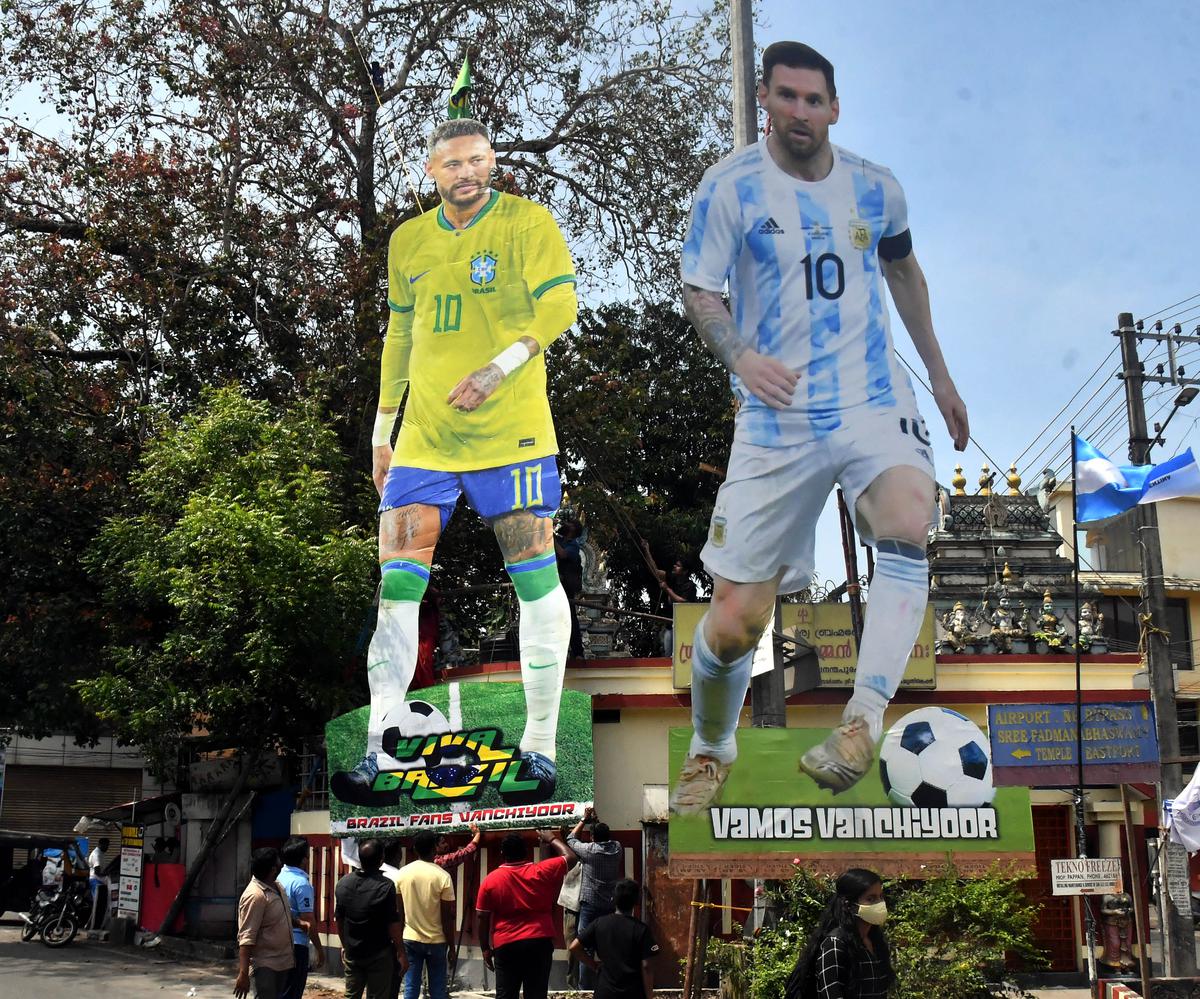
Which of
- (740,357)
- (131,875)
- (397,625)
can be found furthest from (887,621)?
(131,875)

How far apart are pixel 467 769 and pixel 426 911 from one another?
11.4 ft

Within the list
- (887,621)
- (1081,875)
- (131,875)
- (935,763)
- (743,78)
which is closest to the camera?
(935,763)

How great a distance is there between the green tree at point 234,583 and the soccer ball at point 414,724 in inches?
113

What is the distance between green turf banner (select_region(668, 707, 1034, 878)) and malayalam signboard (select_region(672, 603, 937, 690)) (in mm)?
4696

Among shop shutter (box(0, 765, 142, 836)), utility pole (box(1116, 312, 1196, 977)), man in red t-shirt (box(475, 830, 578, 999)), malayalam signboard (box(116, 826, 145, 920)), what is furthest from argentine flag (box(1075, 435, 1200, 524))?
shop shutter (box(0, 765, 142, 836))

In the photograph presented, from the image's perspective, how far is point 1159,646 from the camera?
48.4ft

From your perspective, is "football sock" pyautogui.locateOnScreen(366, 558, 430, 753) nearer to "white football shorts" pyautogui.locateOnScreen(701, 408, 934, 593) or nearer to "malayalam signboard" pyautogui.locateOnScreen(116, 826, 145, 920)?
"white football shorts" pyautogui.locateOnScreen(701, 408, 934, 593)

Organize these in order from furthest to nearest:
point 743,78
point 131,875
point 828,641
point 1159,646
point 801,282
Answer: point 131,875 < point 828,641 < point 1159,646 < point 743,78 < point 801,282

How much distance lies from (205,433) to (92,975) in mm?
6391

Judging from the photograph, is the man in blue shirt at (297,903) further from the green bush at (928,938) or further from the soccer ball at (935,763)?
the soccer ball at (935,763)

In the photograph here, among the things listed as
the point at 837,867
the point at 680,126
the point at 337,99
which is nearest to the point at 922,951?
the point at 837,867

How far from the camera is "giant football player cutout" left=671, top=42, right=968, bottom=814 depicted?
400 inches

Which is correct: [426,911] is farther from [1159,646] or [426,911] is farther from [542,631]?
[1159,646]

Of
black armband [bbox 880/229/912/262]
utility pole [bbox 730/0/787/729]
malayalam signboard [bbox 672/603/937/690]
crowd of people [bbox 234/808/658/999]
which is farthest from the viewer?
malayalam signboard [bbox 672/603/937/690]
